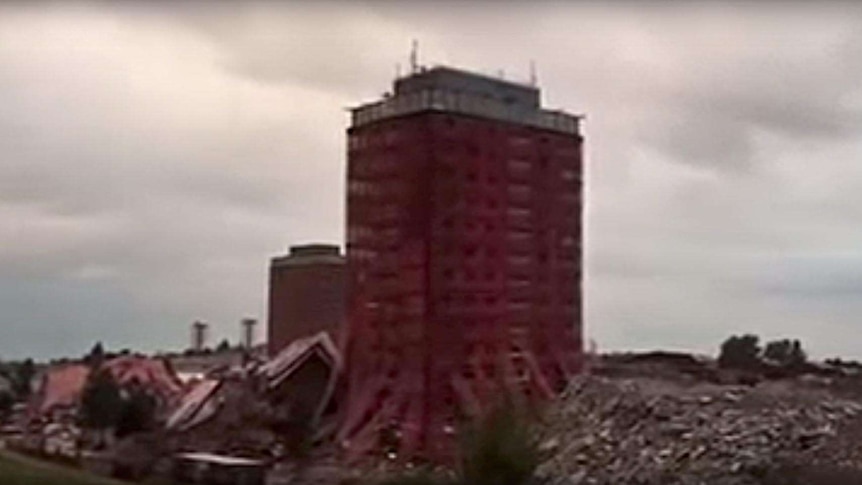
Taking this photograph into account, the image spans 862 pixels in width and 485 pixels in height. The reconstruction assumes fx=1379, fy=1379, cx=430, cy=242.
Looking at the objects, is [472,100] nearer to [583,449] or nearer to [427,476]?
[583,449]

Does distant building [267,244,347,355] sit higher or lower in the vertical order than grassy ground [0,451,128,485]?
higher

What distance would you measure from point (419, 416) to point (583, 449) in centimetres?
358

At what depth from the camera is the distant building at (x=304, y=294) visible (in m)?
33.5

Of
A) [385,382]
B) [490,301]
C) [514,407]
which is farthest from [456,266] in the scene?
[514,407]

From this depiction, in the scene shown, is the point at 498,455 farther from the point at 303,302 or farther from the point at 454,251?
the point at 303,302

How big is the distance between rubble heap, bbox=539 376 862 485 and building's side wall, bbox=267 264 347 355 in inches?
530

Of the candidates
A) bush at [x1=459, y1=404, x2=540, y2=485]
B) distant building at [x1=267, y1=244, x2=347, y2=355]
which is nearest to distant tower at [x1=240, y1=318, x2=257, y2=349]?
distant building at [x1=267, y1=244, x2=347, y2=355]

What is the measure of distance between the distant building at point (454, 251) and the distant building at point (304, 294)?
8.89 m

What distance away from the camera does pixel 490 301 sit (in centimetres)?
→ 2289

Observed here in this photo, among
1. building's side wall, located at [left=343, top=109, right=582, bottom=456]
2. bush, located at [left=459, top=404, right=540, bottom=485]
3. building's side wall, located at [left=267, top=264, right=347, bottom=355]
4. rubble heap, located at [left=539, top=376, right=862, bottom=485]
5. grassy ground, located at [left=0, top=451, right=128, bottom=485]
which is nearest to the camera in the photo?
grassy ground, located at [left=0, top=451, right=128, bottom=485]

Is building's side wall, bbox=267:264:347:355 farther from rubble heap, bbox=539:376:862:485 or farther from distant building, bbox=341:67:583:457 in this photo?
rubble heap, bbox=539:376:862:485

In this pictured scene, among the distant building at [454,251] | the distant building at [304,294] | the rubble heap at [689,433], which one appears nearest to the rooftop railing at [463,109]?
the distant building at [454,251]

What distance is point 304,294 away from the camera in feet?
112

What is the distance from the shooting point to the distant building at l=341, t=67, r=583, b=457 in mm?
22375
